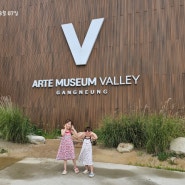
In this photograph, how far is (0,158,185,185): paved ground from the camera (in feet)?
20.4

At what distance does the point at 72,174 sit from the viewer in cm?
680

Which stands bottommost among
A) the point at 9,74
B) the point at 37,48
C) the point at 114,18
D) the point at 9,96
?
the point at 9,96

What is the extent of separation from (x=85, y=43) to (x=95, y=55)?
0.59m

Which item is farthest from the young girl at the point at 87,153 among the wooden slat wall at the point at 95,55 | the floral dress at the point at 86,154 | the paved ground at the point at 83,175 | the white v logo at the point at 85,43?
the white v logo at the point at 85,43

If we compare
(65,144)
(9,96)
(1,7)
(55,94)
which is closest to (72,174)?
(65,144)

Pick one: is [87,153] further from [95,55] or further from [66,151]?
[95,55]

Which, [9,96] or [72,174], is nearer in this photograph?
[72,174]

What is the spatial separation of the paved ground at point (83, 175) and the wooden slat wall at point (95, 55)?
4.13m

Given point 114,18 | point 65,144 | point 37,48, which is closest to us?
point 65,144

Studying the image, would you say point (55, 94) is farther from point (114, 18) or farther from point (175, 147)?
point (175, 147)

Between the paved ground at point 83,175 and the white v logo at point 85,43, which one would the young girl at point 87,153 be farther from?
the white v logo at point 85,43

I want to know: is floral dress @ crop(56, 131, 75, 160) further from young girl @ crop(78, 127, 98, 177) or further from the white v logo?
the white v logo

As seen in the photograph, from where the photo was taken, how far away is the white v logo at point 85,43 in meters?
12.3

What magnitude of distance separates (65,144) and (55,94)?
5859 mm
